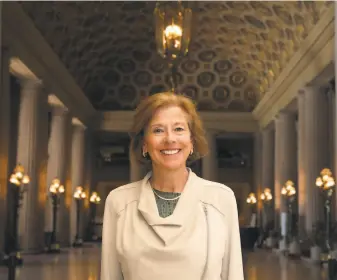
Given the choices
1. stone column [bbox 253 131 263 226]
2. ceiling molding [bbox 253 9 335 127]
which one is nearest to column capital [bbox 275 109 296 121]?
ceiling molding [bbox 253 9 335 127]

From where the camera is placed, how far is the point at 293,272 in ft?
48.0

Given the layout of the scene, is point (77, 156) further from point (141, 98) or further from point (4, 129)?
point (4, 129)

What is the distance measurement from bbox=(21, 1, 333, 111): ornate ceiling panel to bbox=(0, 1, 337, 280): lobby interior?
77mm

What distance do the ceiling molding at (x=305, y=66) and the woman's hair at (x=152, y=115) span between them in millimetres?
15242

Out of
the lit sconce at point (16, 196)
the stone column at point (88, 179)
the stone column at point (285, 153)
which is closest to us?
the lit sconce at point (16, 196)

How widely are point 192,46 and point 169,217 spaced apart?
29.2 m

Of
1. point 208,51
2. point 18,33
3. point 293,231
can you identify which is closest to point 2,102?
point 18,33

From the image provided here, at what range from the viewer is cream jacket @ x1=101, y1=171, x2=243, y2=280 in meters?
2.18

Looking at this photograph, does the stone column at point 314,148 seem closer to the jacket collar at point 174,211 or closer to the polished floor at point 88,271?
the polished floor at point 88,271

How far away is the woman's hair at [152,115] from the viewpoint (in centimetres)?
230

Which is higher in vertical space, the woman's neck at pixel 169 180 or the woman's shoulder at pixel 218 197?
the woman's neck at pixel 169 180

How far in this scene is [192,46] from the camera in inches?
1219

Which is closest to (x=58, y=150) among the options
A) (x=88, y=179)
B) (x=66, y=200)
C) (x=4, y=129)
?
(x=66, y=200)

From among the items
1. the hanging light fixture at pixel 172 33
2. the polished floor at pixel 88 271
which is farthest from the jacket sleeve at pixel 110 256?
the hanging light fixture at pixel 172 33
